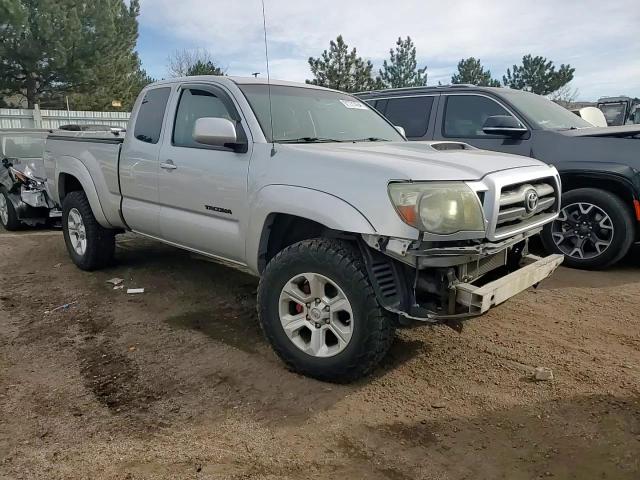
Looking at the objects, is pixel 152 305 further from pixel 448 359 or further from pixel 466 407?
pixel 466 407

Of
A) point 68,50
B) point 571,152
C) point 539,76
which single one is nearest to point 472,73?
point 539,76

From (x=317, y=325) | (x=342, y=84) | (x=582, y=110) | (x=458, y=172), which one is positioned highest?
(x=342, y=84)

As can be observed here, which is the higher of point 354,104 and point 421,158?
point 354,104

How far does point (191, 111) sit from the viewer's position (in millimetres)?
4543

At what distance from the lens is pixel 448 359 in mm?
3707

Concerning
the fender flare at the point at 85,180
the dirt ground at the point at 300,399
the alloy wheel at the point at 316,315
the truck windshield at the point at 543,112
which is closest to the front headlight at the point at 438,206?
the alloy wheel at the point at 316,315

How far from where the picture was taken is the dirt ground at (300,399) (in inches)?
102

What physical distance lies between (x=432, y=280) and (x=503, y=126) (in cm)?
357

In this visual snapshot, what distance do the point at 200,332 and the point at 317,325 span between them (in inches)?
51.4

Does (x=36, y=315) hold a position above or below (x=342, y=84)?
below

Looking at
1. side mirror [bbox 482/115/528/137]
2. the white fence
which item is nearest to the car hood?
side mirror [bbox 482/115/528/137]

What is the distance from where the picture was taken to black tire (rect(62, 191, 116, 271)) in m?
5.64

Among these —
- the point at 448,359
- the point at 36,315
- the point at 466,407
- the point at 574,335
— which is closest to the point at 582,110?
the point at 574,335

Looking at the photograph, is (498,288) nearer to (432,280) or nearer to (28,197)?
(432,280)
